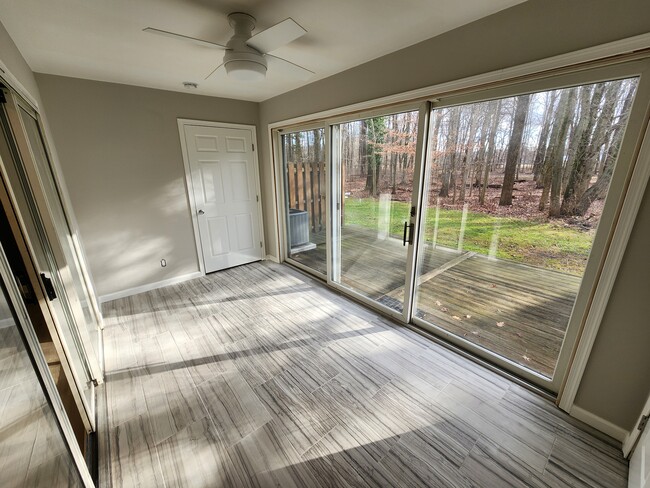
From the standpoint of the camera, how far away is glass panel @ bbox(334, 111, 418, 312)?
2.44m

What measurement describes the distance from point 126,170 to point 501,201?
3.70m

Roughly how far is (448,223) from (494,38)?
1.25 meters

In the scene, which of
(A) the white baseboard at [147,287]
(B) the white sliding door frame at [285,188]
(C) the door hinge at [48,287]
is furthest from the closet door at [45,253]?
(B) the white sliding door frame at [285,188]

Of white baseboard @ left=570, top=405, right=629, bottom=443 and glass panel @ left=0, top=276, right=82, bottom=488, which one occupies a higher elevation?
glass panel @ left=0, top=276, right=82, bottom=488

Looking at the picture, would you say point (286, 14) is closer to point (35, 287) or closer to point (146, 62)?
point (146, 62)

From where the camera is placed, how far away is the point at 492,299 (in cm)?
224

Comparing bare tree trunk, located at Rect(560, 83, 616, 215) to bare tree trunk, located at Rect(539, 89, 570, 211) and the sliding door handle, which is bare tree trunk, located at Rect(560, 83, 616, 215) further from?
the sliding door handle

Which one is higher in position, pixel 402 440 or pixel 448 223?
pixel 448 223

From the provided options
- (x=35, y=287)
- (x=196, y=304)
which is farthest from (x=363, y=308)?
(x=35, y=287)

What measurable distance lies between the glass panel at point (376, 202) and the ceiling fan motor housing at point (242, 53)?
4.05 feet

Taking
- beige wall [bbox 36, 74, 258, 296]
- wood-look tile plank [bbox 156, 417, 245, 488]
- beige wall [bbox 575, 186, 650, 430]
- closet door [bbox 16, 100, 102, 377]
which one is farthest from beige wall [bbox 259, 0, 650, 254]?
wood-look tile plank [bbox 156, 417, 245, 488]

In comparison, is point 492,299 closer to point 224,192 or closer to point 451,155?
point 451,155

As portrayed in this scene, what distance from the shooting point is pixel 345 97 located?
261cm

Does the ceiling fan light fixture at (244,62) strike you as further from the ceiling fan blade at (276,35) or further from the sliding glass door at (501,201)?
the sliding glass door at (501,201)
